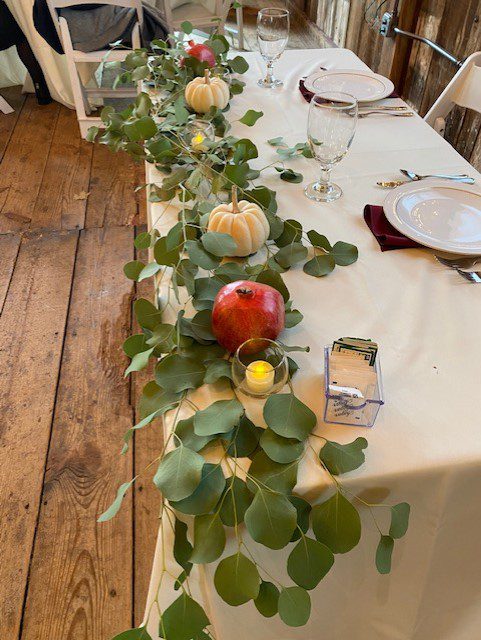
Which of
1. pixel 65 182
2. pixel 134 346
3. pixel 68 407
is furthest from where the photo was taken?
pixel 65 182

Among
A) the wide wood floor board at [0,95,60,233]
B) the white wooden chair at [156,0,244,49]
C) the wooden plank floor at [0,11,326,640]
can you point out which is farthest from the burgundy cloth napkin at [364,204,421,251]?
the white wooden chair at [156,0,244,49]

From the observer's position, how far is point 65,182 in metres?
2.50

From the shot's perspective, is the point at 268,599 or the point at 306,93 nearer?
the point at 268,599

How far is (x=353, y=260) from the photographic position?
88 centimetres

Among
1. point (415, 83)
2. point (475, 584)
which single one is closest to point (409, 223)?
point (475, 584)

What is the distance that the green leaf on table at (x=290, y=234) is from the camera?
3.03 feet

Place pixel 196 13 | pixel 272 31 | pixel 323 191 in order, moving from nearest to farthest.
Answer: pixel 323 191 < pixel 272 31 < pixel 196 13

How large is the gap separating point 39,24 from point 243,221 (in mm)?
2326

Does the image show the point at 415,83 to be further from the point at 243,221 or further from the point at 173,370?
the point at 173,370

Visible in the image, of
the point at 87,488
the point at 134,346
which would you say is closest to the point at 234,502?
the point at 134,346

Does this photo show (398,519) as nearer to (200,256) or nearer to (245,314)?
(245,314)

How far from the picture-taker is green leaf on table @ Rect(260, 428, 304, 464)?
58 cm

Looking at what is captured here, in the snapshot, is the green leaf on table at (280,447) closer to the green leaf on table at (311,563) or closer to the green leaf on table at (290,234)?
the green leaf on table at (311,563)

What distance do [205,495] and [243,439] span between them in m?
0.08
